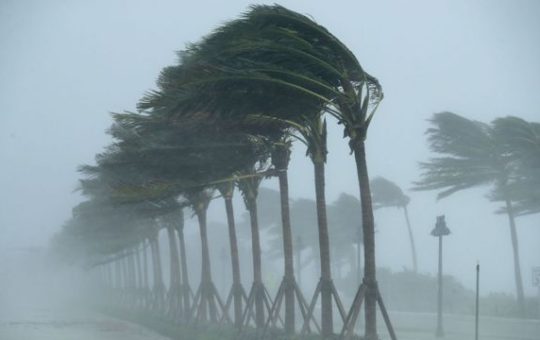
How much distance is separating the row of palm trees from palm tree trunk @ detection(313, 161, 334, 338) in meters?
0.03

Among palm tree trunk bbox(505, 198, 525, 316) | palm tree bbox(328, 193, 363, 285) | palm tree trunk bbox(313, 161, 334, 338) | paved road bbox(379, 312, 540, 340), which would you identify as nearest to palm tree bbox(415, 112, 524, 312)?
palm tree trunk bbox(505, 198, 525, 316)

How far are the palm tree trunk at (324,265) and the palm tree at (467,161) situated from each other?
18947 millimetres

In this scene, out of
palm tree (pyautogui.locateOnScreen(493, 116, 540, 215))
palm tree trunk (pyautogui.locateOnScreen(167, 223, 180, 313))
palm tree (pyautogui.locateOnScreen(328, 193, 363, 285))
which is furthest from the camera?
Answer: palm tree (pyautogui.locateOnScreen(328, 193, 363, 285))

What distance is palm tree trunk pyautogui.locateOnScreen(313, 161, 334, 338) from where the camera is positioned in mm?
18781

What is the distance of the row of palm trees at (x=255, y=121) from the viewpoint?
50.6ft

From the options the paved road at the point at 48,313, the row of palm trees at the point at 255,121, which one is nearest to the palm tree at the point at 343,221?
the paved road at the point at 48,313

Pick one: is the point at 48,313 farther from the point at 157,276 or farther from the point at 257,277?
the point at 257,277

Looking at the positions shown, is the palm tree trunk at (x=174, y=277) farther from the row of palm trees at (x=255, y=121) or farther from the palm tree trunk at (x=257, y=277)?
the palm tree trunk at (x=257, y=277)

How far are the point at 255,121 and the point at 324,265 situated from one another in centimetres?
389

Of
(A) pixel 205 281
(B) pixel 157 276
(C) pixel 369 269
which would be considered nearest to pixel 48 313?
(B) pixel 157 276

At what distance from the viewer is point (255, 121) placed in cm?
1938

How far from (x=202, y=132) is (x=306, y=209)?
5308 cm

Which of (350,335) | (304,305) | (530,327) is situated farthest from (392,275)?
(350,335)

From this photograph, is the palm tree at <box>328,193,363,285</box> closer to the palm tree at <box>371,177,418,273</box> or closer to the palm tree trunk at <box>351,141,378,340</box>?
the palm tree at <box>371,177,418,273</box>
